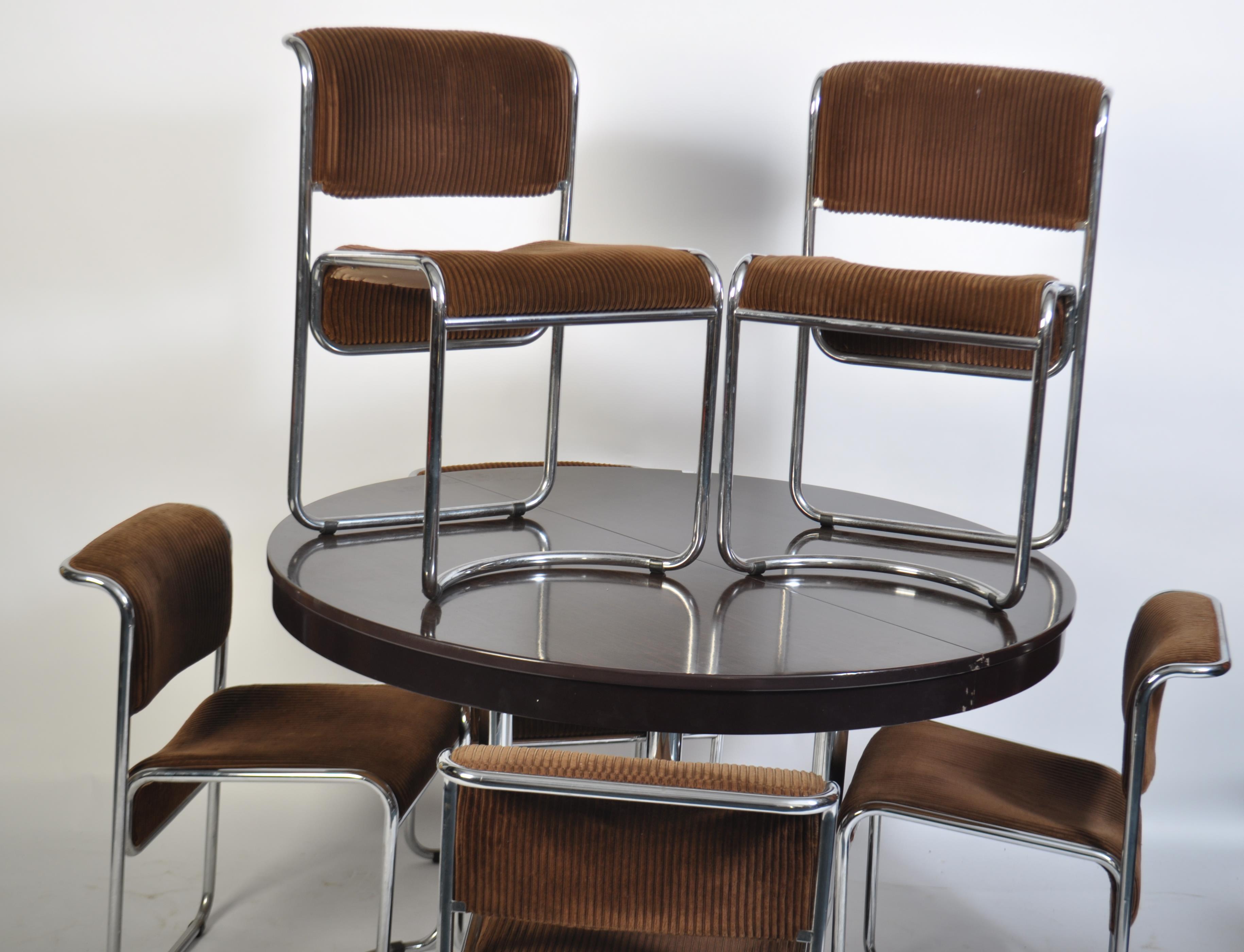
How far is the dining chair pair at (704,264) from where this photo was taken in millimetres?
1368

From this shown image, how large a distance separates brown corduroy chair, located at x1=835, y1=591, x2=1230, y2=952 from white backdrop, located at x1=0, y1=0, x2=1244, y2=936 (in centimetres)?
99

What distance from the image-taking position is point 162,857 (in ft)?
7.48

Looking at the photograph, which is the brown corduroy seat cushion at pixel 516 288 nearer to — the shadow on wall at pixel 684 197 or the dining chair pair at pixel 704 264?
the dining chair pair at pixel 704 264

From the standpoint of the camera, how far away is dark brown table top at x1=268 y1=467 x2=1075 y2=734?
120 centimetres

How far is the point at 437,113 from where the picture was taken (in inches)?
70.9

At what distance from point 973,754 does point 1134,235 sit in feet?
4.17

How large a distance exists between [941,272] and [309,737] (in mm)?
995

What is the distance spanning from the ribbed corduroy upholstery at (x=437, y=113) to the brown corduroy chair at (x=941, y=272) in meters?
0.42

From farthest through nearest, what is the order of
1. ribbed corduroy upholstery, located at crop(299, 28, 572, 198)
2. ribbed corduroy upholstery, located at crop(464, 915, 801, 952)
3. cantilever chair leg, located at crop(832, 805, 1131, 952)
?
ribbed corduroy upholstery, located at crop(299, 28, 572, 198) < cantilever chair leg, located at crop(832, 805, 1131, 952) < ribbed corduroy upholstery, located at crop(464, 915, 801, 952)

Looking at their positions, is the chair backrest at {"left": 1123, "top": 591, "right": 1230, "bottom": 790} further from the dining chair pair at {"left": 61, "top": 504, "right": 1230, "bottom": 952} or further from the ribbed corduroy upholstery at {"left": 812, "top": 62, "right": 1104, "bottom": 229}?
the ribbed corduroy upholstery at {"left": 812, "top": 62, "right": 1104, "bottom": 229}

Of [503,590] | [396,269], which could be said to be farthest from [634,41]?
[503,590]

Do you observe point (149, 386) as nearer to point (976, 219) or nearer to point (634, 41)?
point (634, 41)

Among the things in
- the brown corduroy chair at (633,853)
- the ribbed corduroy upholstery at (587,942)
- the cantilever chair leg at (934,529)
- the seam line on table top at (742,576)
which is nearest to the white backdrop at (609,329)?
the seam line on table top at (742,576)

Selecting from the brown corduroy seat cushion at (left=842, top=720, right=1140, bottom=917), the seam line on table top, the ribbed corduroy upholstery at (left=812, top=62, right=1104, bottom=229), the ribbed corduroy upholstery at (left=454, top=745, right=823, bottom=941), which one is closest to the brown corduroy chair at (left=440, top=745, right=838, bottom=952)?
the ribbed corduroy upholstery at (left=454, top=745, right=823, bottom=941)
